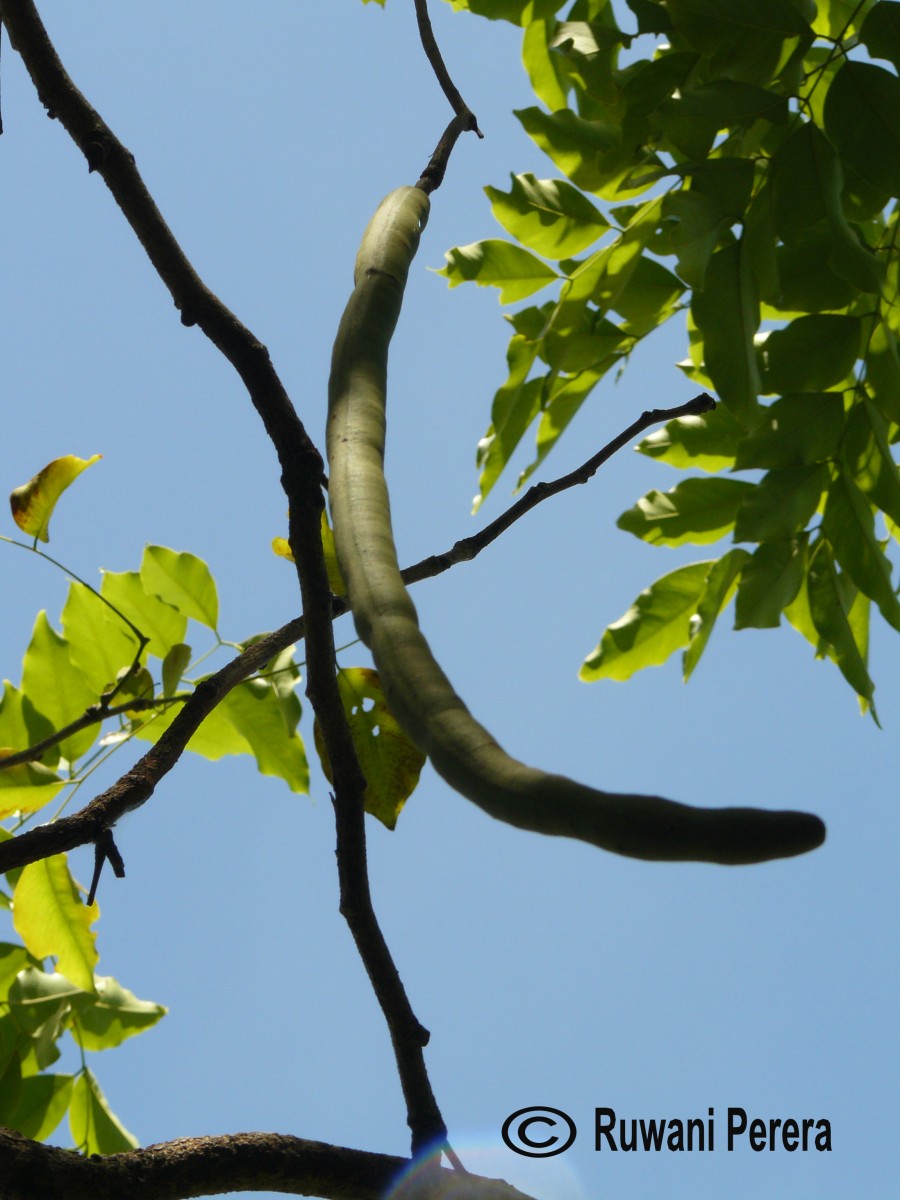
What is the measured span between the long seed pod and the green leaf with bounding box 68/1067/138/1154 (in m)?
1.22

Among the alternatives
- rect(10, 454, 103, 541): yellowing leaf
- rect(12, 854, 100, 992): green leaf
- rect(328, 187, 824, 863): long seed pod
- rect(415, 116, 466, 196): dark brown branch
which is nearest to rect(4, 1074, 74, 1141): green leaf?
rect(12, 854, 100, 992): green leaf

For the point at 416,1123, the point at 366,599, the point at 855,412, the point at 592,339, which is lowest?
the point at 416,1123

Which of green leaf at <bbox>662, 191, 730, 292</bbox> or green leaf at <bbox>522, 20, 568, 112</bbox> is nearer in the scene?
green leaf at <bbox>662, 191, 730, 292</bbox>

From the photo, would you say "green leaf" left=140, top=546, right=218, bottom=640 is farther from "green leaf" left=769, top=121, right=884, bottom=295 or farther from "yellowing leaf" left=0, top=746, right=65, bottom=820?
"green leaf" left=769, top=121, right=884, bottom=295

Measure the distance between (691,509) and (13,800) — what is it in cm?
108

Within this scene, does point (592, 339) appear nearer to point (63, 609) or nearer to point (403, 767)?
point (403, 767)

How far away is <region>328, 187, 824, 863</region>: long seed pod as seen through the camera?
0.50 m

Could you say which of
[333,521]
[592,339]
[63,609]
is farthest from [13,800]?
[592,339]

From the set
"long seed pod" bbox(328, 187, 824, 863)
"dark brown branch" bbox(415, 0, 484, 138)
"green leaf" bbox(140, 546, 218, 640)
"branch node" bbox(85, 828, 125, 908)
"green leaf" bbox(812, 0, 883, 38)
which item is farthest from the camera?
"dark brown branch" bbox(415, 0, 484, 138)

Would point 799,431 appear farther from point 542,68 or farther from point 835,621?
point 542,68

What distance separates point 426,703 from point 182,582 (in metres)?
1.10

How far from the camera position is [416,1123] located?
116 centimetres

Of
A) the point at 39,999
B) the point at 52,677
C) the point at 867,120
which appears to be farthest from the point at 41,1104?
the point at 867,120

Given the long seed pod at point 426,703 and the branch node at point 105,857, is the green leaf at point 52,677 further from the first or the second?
the long seed pod at point 426,703
